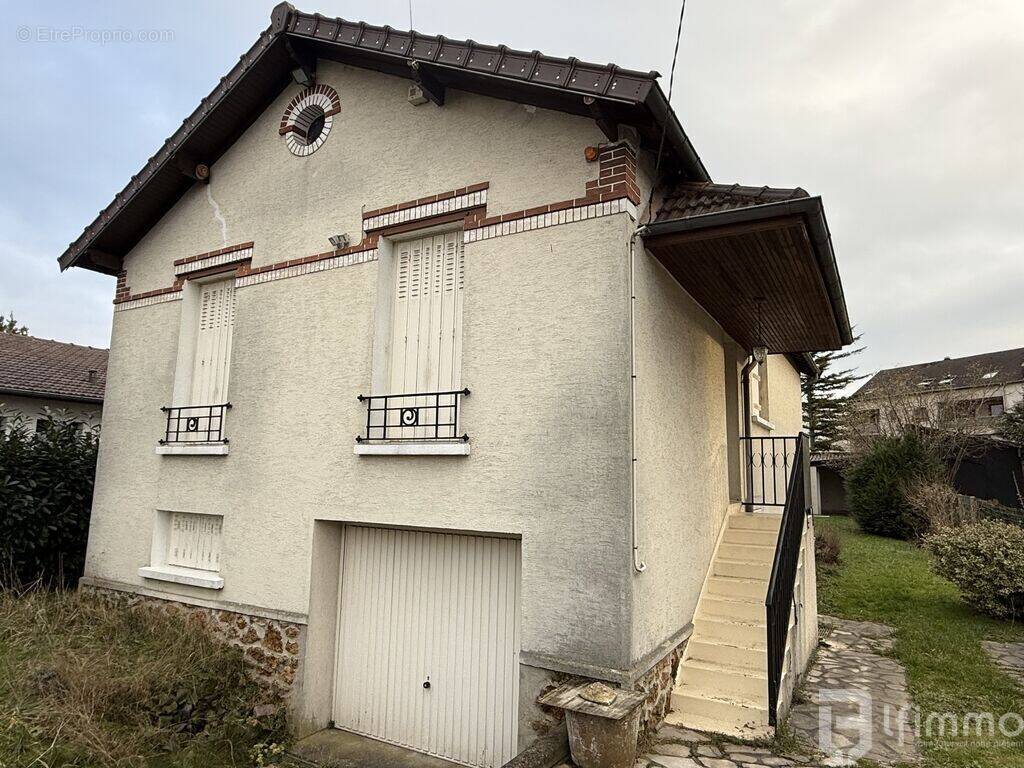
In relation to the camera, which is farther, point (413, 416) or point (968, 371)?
point (968, 371)

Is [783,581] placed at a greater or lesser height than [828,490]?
lesser

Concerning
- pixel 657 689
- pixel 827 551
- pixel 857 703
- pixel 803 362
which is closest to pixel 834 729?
pixel 857 703

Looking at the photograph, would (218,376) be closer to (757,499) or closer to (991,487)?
(757,499)

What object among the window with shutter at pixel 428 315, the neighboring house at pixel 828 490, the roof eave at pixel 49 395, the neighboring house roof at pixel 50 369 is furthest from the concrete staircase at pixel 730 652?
the neighboring house at pixel 828 490

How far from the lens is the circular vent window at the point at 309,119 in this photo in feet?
22.8

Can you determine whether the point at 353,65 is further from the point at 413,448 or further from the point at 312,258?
the point at 413,448

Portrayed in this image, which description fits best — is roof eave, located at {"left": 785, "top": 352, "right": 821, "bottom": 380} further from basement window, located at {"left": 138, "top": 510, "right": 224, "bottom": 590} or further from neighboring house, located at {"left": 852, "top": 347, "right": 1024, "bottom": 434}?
basement window, located at {"left": 138, "top": 510, "right": 224, "bottom": 590}

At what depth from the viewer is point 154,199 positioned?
26.2 ft

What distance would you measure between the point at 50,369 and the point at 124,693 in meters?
12.5

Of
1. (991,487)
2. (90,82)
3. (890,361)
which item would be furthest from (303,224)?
(890,361)

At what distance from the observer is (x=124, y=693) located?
5.57 meters

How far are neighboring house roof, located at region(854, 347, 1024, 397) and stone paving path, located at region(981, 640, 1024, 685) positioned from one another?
2359 cm

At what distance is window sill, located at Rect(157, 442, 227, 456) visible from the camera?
6.99 m

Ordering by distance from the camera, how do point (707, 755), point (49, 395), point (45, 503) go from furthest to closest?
point (49, 395)
point (45, 503)
point (707, 755)
